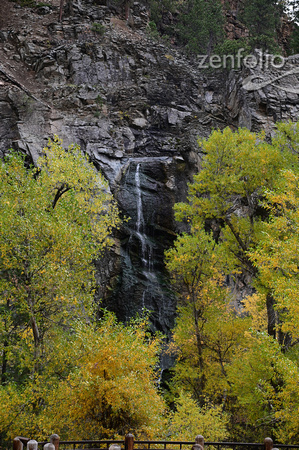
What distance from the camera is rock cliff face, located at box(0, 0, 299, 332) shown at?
29812mm

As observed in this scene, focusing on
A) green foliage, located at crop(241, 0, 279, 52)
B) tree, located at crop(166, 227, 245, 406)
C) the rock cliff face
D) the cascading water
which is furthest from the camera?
green foliage, located at crop(241, 0, 279, 52)

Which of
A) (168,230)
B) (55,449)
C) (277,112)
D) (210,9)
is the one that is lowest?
(168,230)

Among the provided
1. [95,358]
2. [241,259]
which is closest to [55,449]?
[95,358]

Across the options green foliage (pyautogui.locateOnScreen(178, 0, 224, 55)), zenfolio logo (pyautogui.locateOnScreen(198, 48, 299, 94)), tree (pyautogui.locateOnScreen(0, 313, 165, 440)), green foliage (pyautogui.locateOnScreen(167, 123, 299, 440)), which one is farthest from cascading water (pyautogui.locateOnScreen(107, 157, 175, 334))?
green foliage (pyautogui.locateOnScreen(178, 0, 224, 55))

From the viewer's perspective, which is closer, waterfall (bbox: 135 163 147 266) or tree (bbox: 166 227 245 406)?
tree (bbox: 166 227 245 406)

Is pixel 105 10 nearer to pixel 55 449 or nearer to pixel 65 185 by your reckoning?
pixel 65 185

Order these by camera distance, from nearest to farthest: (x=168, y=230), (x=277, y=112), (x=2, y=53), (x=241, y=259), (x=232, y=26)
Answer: (x=241, y=259) < (x=168, y=230) < (x=277, y=112) < (x=2, y=53) < (x=232, y=26)

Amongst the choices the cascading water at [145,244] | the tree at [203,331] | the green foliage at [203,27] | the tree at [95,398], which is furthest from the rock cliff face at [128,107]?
the tree at [95,398]

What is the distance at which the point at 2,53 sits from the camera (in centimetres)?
4603

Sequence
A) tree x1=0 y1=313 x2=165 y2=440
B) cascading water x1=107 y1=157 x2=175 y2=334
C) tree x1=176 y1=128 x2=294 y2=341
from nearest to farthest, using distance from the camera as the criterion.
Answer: tree x1=0 y1=313 x2=165 y2=440, tree x1=176 y1=128 x2=294 y2=341, cascading water x1=107 y1=157 x2=175 y2=334

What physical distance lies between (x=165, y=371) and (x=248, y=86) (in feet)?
103

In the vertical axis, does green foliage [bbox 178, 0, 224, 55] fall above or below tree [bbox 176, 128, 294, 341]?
above

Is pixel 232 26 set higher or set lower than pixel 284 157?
higher

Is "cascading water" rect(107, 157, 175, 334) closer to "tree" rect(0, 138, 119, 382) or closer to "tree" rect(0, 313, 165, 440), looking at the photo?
"tree" rect(0, 138, 119, 382)
